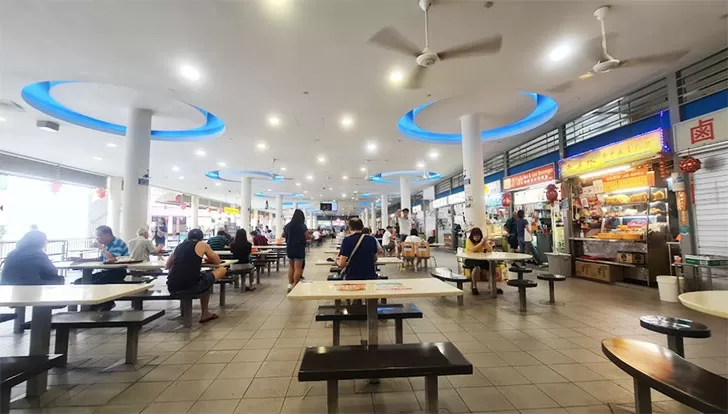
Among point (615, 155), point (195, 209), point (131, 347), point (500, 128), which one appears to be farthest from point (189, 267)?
point (195, 209)

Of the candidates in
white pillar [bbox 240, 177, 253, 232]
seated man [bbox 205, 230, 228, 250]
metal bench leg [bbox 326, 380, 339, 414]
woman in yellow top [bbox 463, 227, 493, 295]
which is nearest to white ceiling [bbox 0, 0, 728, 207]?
woman in yellow top [bbox 463, 227, 493, 295]

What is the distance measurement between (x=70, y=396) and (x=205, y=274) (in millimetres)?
2093

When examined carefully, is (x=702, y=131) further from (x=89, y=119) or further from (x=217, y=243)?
(x=89, y=119)

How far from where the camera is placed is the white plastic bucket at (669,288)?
204 inches

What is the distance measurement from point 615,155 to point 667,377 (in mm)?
6277

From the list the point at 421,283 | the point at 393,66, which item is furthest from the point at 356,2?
the point at 421,283

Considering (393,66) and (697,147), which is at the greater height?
(393,66)

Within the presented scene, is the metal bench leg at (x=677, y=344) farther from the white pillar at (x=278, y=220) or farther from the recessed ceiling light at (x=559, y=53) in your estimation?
the white pillar at (x=278, y=220)

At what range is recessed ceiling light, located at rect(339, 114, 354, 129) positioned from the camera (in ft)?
23.5

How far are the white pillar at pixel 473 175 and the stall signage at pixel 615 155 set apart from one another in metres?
2.29

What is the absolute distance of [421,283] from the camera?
282 cm

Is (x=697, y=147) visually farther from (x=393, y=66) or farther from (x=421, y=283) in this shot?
(x=421, y=283)

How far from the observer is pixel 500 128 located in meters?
9.23

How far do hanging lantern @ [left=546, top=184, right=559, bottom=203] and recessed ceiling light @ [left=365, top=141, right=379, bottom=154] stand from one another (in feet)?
15.7
